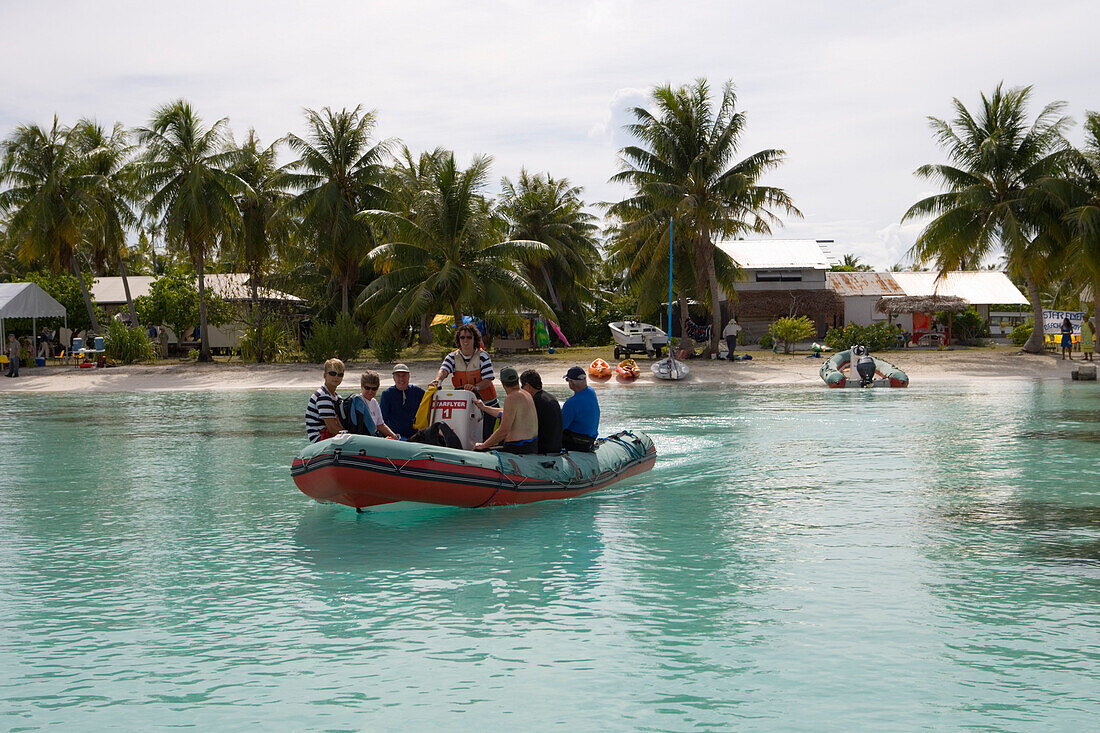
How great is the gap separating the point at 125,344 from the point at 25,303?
3.50 m

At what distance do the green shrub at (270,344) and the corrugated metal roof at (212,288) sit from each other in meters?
4.16

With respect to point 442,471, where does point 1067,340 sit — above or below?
above

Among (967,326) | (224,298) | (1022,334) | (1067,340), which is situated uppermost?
(224,298)

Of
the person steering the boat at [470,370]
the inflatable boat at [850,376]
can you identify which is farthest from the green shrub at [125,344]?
the person steering the boat at [470,370]

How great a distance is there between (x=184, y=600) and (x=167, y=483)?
6.34 m

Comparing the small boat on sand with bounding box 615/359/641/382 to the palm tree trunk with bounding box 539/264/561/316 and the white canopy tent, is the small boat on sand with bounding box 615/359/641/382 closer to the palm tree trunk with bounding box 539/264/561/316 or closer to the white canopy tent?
the palm tree trunk with bounding box 539/264/561/316

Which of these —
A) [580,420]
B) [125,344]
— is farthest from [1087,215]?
[125,344]

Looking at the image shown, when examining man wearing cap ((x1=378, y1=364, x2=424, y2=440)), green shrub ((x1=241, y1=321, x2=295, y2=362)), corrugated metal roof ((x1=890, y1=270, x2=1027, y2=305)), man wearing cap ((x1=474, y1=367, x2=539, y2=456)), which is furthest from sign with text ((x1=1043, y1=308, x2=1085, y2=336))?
man wearing cap ((x1=378, y1=364, x2=424, y2=440))

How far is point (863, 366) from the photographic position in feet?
92.3

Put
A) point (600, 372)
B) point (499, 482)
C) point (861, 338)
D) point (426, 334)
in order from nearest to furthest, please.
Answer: point (499, 482)
point (600, 372)
point (861, 338)
point (426, 334)

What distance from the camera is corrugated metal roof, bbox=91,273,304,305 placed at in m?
42.8

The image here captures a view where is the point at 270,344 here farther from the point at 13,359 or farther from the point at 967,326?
the point at 967,326

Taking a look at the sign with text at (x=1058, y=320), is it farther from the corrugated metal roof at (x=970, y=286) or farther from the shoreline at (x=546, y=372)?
the corrugated metal roof at (x=970, y=286)

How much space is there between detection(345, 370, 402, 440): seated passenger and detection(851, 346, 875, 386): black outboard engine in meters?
19.8
